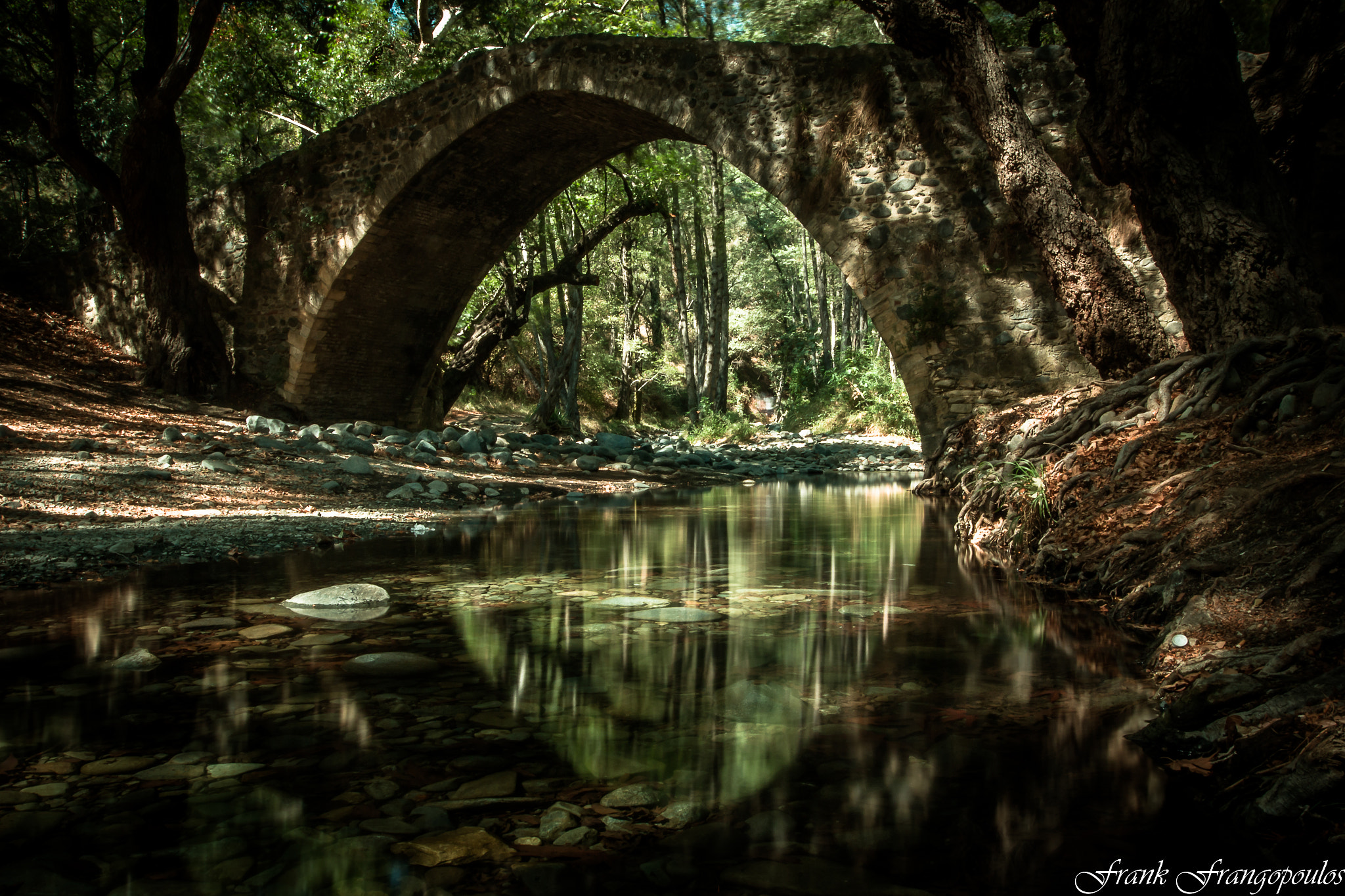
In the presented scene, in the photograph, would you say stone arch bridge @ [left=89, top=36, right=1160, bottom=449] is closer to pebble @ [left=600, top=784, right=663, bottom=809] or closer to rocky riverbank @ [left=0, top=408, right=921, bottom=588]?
rocky riverbank @ [left=0, top=408, right=921, bottom=588]

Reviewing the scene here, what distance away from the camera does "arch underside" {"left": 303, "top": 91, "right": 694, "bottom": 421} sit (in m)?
10.3

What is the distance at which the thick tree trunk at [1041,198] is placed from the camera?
6418 millimetres

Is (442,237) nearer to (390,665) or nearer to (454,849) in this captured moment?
(390,665)

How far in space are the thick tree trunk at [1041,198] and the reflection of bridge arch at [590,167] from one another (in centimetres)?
92

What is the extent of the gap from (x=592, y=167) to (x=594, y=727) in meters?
10.8

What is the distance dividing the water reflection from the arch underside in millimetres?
7633

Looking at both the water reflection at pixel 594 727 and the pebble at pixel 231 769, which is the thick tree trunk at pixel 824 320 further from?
the pebble at pixel 231 769

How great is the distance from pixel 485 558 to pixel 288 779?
271 cm

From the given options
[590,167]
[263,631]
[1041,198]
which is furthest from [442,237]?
[263,631]

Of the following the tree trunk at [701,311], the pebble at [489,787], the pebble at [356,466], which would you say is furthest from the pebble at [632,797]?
the tree trunk at [701,311]

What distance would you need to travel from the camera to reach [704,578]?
151 inches

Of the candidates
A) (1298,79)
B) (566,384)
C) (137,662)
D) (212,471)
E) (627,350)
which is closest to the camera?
(137,662)

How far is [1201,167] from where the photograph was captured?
5035mm

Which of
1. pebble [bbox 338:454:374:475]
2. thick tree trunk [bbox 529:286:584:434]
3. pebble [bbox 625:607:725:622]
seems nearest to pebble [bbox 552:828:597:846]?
pebble [bbox 625:607:725:622]
